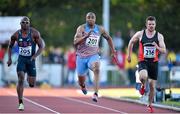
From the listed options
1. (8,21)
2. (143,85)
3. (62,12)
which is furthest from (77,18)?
(143,85)

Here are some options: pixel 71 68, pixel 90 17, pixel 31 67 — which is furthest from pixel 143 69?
pixel 71 68

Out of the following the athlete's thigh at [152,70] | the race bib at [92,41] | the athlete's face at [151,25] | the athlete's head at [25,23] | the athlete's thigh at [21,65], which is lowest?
the athlete's thigh at [152,70]

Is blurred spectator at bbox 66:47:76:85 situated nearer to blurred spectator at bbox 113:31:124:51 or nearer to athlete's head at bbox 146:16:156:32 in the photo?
blurred spectator at bbox 113:31:124:51

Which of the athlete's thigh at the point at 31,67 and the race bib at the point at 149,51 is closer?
the race bib at the point at 149,51

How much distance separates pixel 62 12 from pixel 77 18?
1120mm

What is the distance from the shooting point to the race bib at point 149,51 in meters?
20.4

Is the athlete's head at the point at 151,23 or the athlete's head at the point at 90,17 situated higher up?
the athlete's head at the point at 90,17

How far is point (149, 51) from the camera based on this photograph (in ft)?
66.9

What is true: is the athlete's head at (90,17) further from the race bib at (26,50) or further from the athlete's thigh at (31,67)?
the athlete's thigh at (31,67)

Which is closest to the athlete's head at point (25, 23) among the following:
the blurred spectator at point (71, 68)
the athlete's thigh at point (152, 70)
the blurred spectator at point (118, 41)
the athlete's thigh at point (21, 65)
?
the athlete's thigh at point (21, 65)

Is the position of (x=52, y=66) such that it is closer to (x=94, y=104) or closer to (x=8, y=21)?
(x=8, y=21)

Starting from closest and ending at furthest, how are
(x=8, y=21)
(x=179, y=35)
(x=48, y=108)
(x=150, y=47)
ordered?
(x=150, y=47), (x=48, y=108), (x=8, y=21), (x=179, y=35)

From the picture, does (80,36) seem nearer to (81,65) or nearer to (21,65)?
(81,65)

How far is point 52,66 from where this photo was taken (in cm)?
4206
